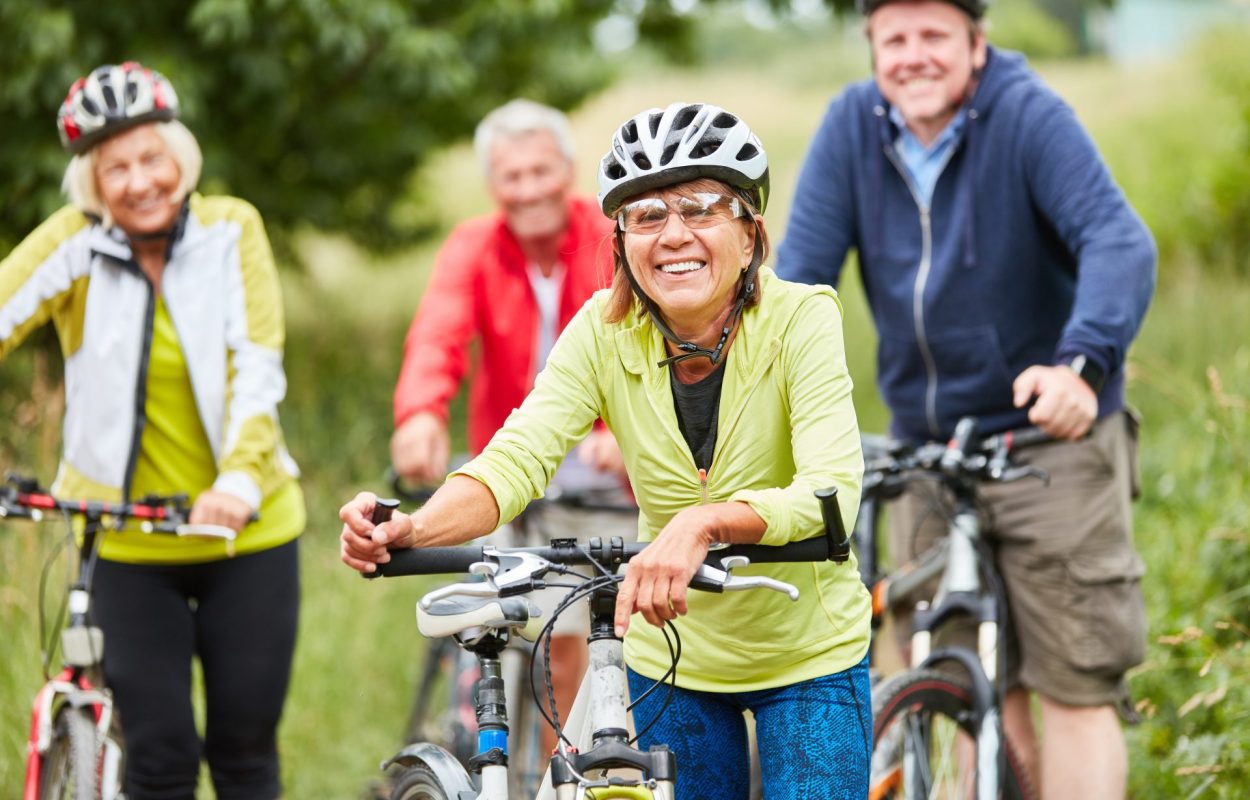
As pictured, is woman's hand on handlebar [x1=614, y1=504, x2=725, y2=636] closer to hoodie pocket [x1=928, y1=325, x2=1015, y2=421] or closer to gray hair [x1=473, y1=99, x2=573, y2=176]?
hoodie pocket [x1=928, y1=325, x2=1015, y2=421]

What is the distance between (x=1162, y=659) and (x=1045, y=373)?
7.03 ft

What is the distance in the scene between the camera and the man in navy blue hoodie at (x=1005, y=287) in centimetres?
434

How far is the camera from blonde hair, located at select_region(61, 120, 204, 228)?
4359mm

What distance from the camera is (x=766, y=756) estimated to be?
10.5ft

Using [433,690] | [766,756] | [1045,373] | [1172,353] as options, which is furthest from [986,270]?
[1172,353]

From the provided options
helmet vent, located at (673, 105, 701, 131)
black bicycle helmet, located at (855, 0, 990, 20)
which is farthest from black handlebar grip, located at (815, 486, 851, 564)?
black bicycle helmet, located at (855, 0, 990, 20)

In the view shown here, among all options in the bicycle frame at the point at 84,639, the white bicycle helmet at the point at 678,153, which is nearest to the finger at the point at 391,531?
the white bicycle helmet at the point at 678,153

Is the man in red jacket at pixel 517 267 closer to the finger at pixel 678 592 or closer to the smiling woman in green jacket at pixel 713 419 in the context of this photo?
the smiling woman in green jacket at pixel 713 419

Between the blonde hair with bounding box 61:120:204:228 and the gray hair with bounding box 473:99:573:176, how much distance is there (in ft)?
4.79

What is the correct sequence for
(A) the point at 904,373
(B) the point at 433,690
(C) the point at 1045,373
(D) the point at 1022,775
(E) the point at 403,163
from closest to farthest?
1. (C) the point at 1045,373
2. (D) the point at 1022,775
3. (A) the point at 904,373
4. (B) the point at 433,690
5. (E) the point at 403,163

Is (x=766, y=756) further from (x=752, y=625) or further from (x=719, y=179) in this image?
(x=719, y=179)

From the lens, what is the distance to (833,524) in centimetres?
275

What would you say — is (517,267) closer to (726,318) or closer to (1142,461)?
(726,318)

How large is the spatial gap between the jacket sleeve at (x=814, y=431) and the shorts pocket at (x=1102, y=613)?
1.62 m
